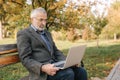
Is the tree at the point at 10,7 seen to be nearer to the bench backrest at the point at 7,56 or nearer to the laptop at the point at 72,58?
the bench backrest at the point at 7,56

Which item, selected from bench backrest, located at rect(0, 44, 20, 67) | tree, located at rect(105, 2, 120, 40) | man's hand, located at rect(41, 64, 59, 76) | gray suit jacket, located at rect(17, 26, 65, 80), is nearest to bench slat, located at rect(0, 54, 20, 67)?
bench backrest, located at rect(0, 44, 20, 67)

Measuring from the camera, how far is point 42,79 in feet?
13.9

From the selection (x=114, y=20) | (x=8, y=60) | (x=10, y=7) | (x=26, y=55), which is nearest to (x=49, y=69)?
(x=26, y=55)

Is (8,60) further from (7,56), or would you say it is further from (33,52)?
(33,52)

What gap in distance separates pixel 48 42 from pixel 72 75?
0.65 metres

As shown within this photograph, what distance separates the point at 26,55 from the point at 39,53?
Answer: 25cm

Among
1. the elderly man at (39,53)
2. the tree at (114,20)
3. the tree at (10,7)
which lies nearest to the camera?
the elderly man at (39,53)

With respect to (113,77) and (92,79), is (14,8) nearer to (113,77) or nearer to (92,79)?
(92,79)

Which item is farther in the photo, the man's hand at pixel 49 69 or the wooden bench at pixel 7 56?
the wooden bench at pixel 7 56

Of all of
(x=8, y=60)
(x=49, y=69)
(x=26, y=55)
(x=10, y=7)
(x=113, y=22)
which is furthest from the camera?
(x=113, y=22)

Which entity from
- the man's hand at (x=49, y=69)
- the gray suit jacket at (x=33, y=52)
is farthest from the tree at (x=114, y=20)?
the man's hand at (x=49, y=69)

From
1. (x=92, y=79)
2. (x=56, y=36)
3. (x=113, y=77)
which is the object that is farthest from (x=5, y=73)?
(x=56, y=36)

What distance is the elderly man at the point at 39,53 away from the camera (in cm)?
418

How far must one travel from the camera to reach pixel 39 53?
4422mm
